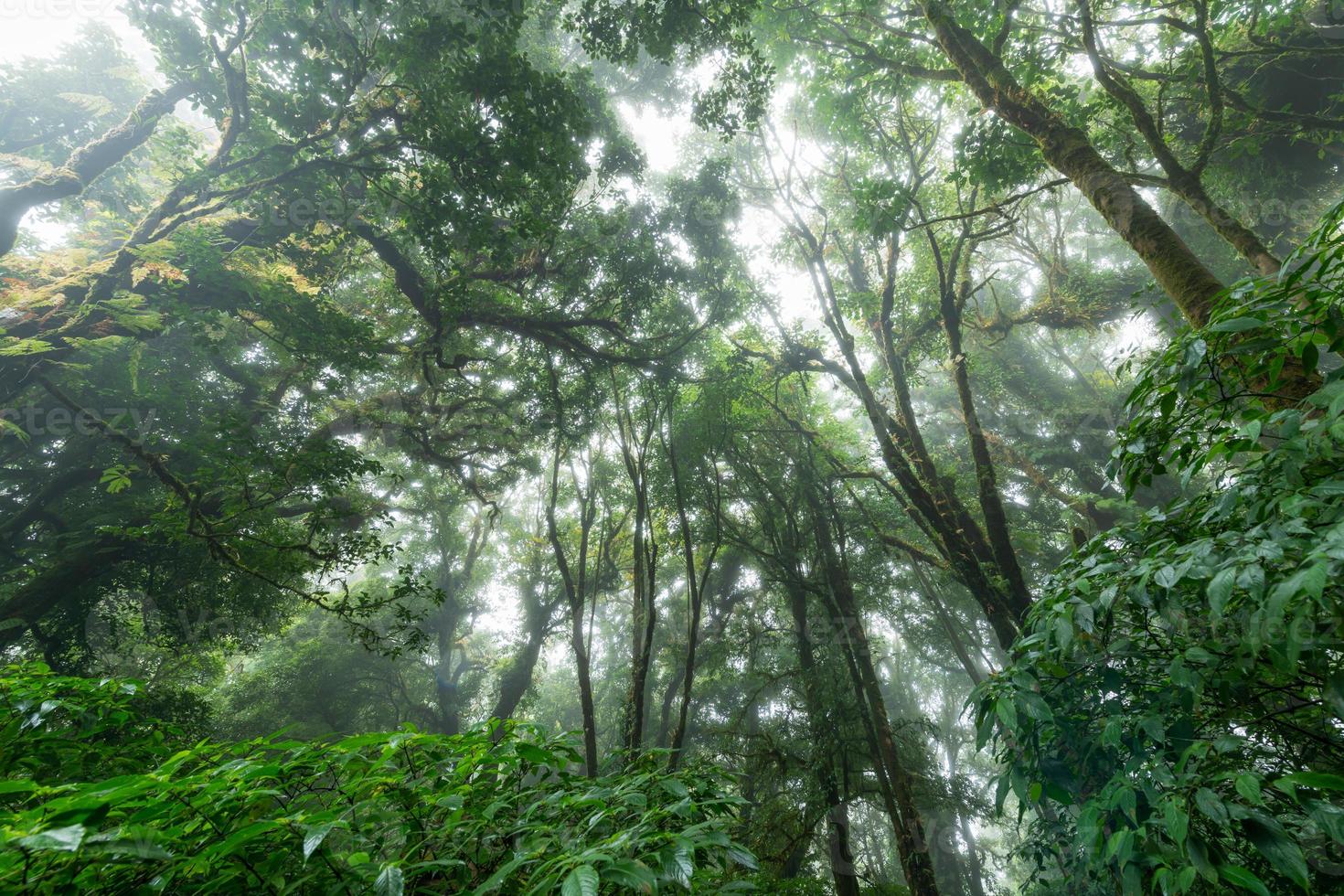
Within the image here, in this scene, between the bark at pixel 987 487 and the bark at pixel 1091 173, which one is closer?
the bark at pixel 1091 173

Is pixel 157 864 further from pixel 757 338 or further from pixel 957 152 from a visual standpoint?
pixel 757 338

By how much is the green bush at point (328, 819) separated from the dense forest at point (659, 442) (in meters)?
0.02

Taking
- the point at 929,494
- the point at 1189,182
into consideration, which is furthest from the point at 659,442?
the point at 1189,182

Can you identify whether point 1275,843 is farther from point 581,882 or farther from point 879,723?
point 879,723

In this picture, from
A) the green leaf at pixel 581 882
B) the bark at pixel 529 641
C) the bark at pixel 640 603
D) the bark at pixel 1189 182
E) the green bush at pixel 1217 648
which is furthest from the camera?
the bark at pixel 529 641

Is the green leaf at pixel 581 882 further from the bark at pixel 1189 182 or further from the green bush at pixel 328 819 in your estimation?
the bark at pixel 1189 182

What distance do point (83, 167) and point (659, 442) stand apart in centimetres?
810

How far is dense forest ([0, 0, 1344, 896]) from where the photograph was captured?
1271mm

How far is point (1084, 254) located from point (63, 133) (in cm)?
2891

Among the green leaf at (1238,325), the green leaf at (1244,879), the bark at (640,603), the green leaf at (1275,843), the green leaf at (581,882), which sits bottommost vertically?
the green leaf at (1244,879)

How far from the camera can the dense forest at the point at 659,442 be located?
127cm

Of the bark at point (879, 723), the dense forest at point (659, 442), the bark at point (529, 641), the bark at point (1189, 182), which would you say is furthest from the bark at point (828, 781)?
the bark at point (529, 641)

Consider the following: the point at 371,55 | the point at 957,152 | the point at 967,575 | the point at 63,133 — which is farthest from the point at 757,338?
the point at 63,133

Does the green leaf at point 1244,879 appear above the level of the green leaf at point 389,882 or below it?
below
